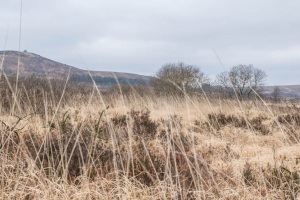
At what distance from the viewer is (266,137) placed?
4.85 m

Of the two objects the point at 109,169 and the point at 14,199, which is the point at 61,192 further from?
the point at 109,169

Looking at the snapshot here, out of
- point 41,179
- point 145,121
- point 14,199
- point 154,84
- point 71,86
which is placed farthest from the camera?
point 154,84

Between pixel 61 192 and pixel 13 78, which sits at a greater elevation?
pixel 13 78

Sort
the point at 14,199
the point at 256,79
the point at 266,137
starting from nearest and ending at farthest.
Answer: the point at 14,199, the point at 266,137, the point at 256,79

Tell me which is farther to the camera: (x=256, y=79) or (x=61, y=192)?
(x=256, y=79)

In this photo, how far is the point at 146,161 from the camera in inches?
99.7

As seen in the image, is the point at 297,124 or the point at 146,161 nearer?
the point at 146,161

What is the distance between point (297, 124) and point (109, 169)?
4.91m

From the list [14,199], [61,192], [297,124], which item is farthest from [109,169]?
[297,124]

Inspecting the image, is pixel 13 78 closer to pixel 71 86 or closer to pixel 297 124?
pixel 71 86

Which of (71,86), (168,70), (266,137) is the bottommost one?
(266,137)

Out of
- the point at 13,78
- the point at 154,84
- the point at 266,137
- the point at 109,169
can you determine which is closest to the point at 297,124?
the point at 266,137

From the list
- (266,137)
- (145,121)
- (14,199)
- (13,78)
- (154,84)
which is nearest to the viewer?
(14,199)

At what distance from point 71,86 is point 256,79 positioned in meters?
42.4
